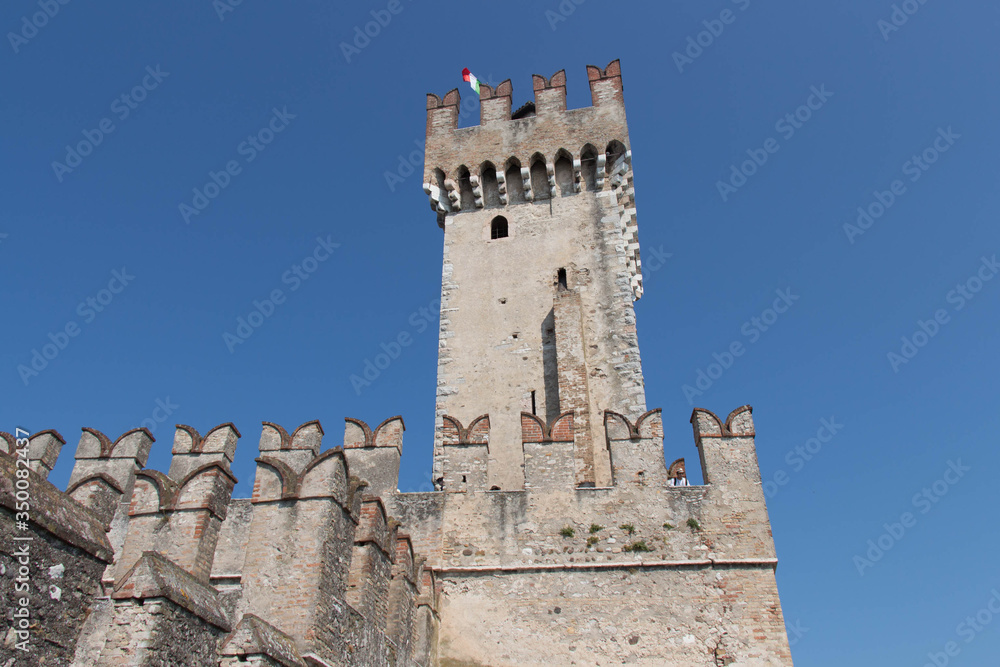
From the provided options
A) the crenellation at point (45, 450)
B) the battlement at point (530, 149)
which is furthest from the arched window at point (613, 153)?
the crenellation at point (45, 450)

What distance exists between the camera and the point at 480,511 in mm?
11320

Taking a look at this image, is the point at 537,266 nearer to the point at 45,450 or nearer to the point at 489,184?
the point at 489,184

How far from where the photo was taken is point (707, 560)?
10.4 metres

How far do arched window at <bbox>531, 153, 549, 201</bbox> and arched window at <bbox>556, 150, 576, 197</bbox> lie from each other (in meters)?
0.34

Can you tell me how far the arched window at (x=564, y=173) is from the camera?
60.9 feet

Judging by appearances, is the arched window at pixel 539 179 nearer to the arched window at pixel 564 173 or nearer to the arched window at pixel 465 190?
the arched window at pixel 564 173

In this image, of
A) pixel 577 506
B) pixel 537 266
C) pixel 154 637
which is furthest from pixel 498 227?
pixel 154 637

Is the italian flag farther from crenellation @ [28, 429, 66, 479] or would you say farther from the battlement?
crenellation @ [28, 429, 66, 479]

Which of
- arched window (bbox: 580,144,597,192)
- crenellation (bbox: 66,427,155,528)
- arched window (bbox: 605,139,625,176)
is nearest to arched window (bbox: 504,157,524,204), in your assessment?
arched window (bbox: 580,144,597,192)

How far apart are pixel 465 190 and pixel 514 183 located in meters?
1.33

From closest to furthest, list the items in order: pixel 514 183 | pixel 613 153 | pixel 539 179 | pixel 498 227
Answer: pixel 498 227
pixel 613 153
pixel 539 179
pixel 514 183

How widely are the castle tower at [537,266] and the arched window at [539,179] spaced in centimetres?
3

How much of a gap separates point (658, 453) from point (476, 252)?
8286mm

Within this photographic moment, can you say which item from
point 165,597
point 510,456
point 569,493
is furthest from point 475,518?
point 165,597
